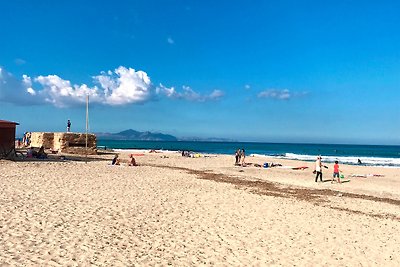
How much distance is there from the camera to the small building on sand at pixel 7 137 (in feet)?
79.4

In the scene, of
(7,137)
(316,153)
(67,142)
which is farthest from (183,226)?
(316,153)

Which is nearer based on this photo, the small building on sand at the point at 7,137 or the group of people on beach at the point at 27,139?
the small building on sand at the point at 7,137

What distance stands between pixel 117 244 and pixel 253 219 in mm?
4640

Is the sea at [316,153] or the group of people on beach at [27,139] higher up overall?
the group of people on beach at [27,139]

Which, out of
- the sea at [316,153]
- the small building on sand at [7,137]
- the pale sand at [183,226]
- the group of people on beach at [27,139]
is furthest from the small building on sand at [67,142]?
the sea at [316,153]

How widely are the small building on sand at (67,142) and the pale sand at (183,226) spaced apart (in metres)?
21.5

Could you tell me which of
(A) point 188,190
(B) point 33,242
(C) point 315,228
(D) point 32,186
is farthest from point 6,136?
(C) point 315,228

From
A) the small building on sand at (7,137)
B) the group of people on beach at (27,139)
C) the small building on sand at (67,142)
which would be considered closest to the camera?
the small building on sand at (7,137)

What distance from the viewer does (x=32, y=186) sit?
1388 centimetres

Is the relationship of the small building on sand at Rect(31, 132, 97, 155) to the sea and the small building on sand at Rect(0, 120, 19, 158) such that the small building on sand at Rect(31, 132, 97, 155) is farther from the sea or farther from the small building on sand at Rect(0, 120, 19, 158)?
the sea

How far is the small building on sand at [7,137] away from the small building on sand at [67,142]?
1155 cm

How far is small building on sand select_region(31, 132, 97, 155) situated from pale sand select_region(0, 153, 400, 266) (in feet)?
70.5

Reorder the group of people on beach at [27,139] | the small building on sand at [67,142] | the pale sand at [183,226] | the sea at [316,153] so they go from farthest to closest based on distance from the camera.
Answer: the sea at [316,153]
the group of people on beach at [27,139]
the small building on sand at [67,142]
the pale sand at [183,226]

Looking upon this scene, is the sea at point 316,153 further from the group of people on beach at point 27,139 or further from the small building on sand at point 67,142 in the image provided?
the small building on sand at point 67,142
